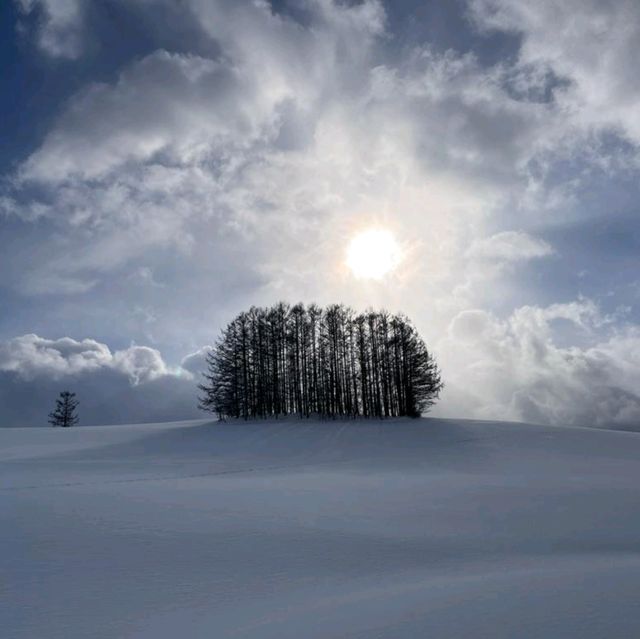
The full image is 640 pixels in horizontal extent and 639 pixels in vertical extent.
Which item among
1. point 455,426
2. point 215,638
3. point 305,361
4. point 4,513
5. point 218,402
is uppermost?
point 305,361

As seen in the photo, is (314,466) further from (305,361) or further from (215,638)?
(305,361)

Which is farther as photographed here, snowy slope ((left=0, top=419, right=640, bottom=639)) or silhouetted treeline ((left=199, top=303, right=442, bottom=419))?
silhouetted treeline ((left=199, top=303, right=442, bottom=419))

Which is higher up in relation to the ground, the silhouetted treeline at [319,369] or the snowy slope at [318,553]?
the silhouetted treeline at [319,369]

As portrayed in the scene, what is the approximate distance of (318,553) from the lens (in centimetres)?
728

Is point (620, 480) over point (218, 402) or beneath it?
beneath

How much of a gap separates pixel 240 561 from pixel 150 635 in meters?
2.10

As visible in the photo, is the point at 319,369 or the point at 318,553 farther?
the point at 319,369

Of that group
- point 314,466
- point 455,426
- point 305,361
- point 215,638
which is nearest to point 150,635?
point 215,638

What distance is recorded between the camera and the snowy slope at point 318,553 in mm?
4895

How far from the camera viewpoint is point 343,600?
558cm

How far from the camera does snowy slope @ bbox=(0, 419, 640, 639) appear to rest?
Result: 4895 millimetres

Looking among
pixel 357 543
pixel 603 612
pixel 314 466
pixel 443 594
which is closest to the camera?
pixel 603 612

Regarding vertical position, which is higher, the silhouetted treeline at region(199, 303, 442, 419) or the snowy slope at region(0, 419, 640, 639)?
the silhouetted treeline at region(199, 303, 442, 419)

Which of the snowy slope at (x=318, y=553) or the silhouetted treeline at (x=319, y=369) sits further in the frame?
the silhouetted treeline at (x=319, y=369)
